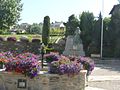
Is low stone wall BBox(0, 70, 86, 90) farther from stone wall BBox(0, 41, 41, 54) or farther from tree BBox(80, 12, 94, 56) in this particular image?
stone wall BBox(0, 41, 41, 54)

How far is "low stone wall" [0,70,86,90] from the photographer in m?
10.6

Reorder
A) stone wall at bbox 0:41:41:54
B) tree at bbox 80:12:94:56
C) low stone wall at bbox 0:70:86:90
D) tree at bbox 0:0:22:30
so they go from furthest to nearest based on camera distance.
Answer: tree at bbox 0:0:22:30, stone wall at bbox 0:41:41:54, tree at bbox 80:12:94:56, low stone wall at bbox 0:70:86:90

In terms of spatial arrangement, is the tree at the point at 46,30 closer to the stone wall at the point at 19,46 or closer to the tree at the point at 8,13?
the tree at the point at 8,13

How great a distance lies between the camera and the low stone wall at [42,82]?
34.8 feet

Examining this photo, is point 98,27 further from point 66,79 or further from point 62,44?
point 66,79

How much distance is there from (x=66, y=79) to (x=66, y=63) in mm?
511

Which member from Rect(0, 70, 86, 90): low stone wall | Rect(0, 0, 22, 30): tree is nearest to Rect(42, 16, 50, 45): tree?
Rect(0, 0, 22, 30): tree

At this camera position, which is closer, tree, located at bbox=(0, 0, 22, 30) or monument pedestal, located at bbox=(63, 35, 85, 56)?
monument pedestal, located at bbox=(63, 35, 85, 56)

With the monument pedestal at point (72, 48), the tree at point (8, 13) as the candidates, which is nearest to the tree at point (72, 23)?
the monument pedestal at point (72, 48)

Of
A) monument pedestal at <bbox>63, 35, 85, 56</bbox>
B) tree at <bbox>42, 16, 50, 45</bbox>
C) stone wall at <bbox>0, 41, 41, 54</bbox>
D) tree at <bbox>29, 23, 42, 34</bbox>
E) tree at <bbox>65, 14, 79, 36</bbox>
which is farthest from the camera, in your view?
tree at <bbox>29, 23, 42, 34</bbox>

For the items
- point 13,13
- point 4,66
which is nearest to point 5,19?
point 13,13

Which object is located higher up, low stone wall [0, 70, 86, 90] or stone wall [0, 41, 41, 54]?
stone wall [0, 41, 41, 54]

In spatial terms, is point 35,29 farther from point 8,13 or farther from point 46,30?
point 46,30

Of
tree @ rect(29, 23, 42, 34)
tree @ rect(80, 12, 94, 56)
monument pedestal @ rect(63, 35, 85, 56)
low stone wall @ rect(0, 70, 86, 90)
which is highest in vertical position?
tree @ rect(29, 23, 42, 34)
